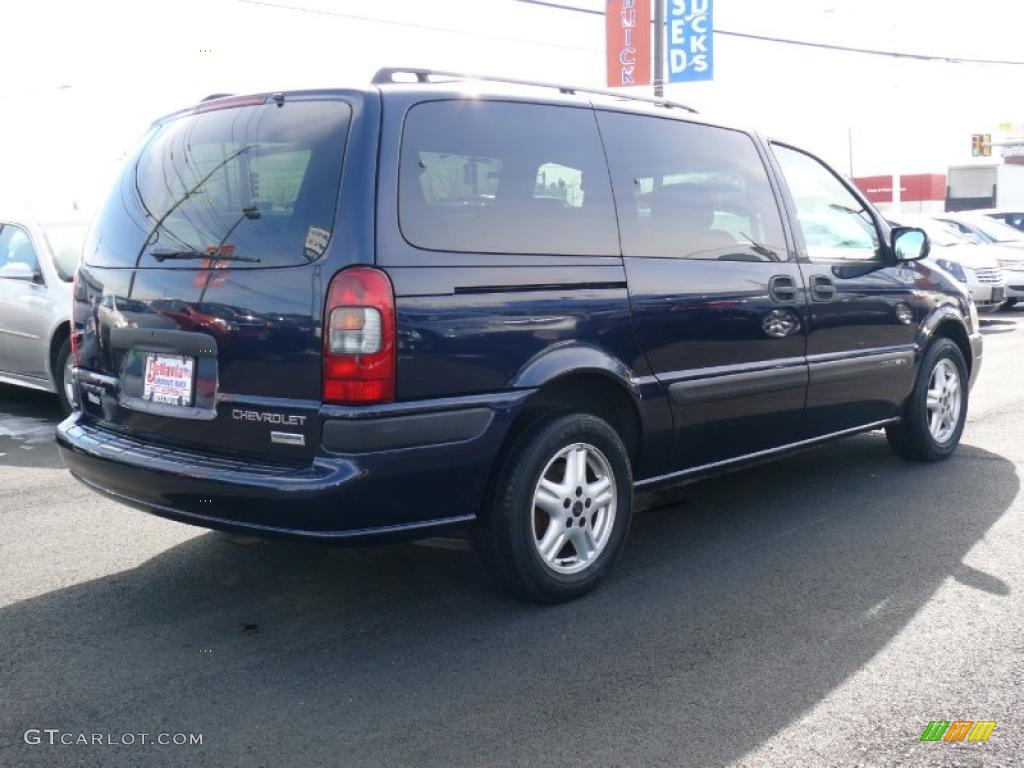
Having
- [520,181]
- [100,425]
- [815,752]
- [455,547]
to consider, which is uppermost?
[520,181]

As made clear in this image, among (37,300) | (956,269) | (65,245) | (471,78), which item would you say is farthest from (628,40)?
(471,78)

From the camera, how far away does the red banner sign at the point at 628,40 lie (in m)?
17.9

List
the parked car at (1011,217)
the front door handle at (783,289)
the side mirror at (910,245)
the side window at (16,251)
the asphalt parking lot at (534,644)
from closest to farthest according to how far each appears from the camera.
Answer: the asphalt parking lot at (534,644) < the front door handle at (783,289) < the side mirror at (910,245) < the side window at (16,251) < the parked car at (1011,217)

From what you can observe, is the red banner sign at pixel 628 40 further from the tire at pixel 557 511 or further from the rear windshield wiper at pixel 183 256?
the rear windshield wiper at pixel 183 256

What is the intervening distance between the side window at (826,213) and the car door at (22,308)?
17.4ft

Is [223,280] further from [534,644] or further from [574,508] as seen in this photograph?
[534,644]

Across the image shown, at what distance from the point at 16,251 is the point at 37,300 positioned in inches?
25.7

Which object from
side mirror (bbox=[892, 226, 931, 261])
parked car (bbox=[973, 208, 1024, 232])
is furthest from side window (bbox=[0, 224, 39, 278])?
parked car (bbox=[973, 208, 1024, 232])

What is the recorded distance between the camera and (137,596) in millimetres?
4273

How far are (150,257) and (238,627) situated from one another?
4.46 feet

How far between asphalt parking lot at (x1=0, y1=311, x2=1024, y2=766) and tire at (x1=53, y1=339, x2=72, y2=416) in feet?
7.67

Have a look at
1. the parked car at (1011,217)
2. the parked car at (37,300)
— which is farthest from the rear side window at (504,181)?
the parked car at (1011,217)

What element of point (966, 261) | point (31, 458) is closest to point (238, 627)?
point (31, 458)

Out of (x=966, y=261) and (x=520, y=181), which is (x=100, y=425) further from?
(x=966, y=261)
